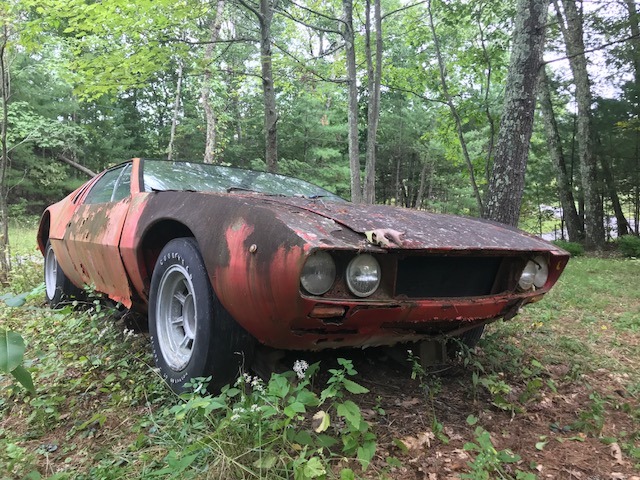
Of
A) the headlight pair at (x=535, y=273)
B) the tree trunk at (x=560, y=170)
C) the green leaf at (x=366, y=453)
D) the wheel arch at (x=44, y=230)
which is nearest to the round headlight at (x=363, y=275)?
the green leaf at (x=366, y=453)

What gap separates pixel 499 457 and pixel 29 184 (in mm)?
23287

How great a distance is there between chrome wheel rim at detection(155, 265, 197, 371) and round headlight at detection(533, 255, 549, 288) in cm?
178

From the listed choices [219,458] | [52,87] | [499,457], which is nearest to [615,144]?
[499,457]

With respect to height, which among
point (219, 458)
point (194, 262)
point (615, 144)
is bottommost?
point (219, 458)

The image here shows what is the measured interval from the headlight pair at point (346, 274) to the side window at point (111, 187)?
192cm

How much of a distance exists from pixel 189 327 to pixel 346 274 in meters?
1.04

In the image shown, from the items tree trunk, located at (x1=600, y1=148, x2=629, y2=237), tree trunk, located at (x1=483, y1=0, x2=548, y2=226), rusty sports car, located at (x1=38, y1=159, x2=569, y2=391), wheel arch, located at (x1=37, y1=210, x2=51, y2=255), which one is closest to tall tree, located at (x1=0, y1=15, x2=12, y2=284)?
wheel arch, located at (x1=37, y1=210, x2=51, y2=255)

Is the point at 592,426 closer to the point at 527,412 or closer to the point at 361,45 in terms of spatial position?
the point at 527,412

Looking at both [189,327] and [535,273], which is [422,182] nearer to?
[535,273]

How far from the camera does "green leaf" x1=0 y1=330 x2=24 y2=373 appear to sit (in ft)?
4.19

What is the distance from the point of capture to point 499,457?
1835mm

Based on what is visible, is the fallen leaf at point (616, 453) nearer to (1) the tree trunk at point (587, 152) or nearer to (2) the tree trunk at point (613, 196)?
(1) the tree trunk at point (587, 152)

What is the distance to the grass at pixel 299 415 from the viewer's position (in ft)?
5.57

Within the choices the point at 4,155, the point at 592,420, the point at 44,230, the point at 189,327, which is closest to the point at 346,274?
the point at 189,327
